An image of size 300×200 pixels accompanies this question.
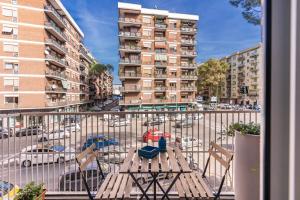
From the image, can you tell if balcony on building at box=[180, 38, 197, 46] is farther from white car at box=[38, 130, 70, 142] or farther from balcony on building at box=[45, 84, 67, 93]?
white car at box=[38, 130, 70, 142]

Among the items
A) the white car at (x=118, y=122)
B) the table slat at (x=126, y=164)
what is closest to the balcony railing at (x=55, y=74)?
the white car at (x=118, y=122)

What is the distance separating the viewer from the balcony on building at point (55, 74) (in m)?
24.6

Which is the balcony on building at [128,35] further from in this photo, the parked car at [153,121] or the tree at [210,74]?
the parked car at [153,121]

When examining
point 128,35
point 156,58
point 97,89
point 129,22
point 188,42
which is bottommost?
point 97,89

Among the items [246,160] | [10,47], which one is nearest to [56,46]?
[10,47]

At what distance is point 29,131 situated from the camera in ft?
10.1

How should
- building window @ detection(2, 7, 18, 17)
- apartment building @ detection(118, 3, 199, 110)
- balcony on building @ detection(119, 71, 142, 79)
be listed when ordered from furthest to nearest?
apartment building @ detection(118, 3, 199, 110)
balcony on building @ detection(119, 71, 142, 79)
building window @ detection(2, 7, 18, 17)

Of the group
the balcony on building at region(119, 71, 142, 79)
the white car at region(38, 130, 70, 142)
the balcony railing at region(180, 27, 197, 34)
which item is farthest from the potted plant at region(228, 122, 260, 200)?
the balcony railing at region(180, 27, 197, 34)

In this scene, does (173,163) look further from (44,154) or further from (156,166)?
(44,154)

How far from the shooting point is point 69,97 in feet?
103

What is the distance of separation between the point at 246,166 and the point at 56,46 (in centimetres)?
2809

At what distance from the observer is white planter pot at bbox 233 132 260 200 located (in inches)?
77.9

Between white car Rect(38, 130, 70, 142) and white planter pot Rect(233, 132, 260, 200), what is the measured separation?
8.09 ft

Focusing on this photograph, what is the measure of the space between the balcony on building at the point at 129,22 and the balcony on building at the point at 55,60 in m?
9.31
